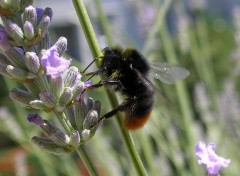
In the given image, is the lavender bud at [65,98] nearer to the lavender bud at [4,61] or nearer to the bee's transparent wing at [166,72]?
the lavender bud at [4,61]

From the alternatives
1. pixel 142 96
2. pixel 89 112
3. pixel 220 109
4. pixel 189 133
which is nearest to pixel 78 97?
pixel 89 112

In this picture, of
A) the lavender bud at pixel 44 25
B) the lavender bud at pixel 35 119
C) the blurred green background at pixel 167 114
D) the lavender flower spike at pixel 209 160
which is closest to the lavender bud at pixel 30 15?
the lavender bud at pixel 44 25

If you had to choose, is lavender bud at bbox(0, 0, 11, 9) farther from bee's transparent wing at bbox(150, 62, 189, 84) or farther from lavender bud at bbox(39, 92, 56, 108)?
bee's transparent wing at bbox(150, 62, 189, 84)

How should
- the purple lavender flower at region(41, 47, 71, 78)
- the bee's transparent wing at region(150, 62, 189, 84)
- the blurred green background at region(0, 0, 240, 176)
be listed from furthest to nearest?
the blurred green background at region(0, 0, 240, 176) → the bee's transparent wing at region(150, 62, 189, 84) → the purple lavender flower at region(41, 47, 71, 78)

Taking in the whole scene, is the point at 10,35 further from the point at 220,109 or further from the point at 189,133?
the point at 220,109

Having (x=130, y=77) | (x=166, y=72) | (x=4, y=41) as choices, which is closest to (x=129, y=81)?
(x=130, y=77)

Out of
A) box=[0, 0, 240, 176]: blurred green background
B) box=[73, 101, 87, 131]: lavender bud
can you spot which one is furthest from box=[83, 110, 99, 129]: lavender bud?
box=[0, 0, 240, 176]: blurred green background
